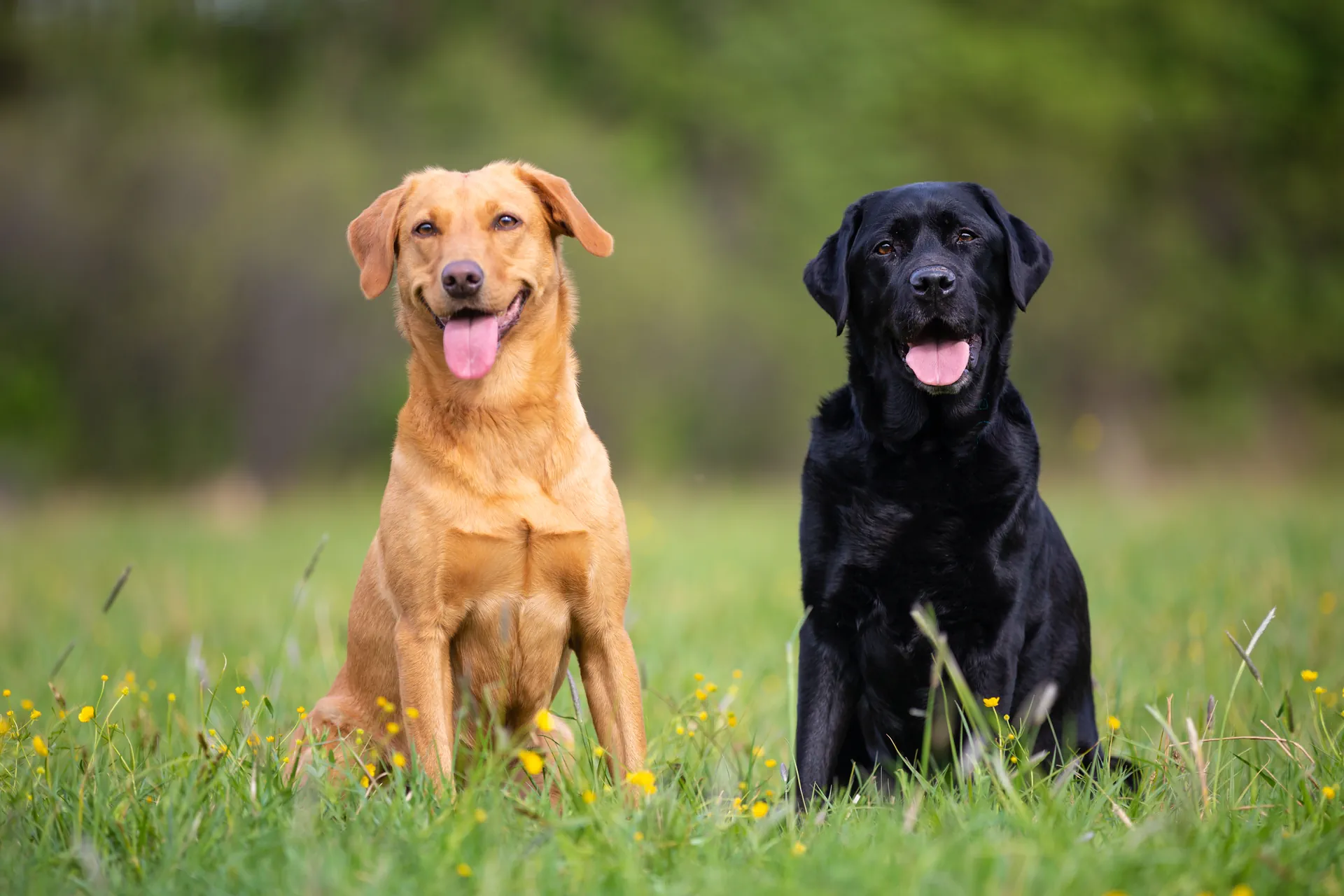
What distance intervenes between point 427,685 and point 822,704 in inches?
40.7

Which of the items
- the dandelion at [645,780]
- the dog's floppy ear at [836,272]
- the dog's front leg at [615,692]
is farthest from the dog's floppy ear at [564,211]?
the dandelion at [645,780]

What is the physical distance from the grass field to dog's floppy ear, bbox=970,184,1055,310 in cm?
120

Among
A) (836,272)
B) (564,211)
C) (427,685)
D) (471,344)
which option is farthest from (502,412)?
(836,272)

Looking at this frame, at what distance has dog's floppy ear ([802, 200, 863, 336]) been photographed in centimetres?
339

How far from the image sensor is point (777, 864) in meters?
2.23

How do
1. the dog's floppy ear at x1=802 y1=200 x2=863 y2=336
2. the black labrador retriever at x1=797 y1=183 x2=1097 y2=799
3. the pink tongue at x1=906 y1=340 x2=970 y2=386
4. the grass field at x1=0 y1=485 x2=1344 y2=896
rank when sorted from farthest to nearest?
the dog's floppy ear at x1=802 y1=200 x2=863 y2=336 → the pink tongue at x1=906 y1=340 x2=970 y2=386 → the black labrador retriever at x1=797 y1=183 x2=1097 y2=799 → the grass field at x1=0 y1=485 x2=1344 y2=896

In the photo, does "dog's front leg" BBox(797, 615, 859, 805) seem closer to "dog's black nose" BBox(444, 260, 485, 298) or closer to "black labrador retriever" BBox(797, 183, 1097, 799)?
"black labrador retriever" BBox(797, 183, 1097, 799)

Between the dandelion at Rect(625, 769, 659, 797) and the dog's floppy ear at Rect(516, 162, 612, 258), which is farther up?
the dog's floppy ear at Rect(516, 162, 612, 258)

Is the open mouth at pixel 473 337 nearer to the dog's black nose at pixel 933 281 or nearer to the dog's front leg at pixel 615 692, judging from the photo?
the dog's front leg at pixel 615 692

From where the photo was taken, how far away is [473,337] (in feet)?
10.0

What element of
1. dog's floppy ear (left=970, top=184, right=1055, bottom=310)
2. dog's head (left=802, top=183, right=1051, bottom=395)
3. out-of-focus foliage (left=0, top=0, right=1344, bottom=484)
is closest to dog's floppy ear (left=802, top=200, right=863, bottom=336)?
dog's head (left=802, top=183, right=1051, bottom=395)

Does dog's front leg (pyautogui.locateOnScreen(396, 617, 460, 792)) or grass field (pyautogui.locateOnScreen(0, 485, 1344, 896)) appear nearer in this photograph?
grass field (pyautogui.locateOnScreen(0, 485, 1344, 896))

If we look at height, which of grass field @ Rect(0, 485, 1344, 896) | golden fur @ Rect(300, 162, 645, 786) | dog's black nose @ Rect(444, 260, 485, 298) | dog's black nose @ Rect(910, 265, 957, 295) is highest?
dog's black nose @ Rect(910, 265, 957, 295)

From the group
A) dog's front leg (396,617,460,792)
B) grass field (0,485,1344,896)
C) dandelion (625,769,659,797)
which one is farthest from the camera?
dog's front leg (396,617,460,792)
